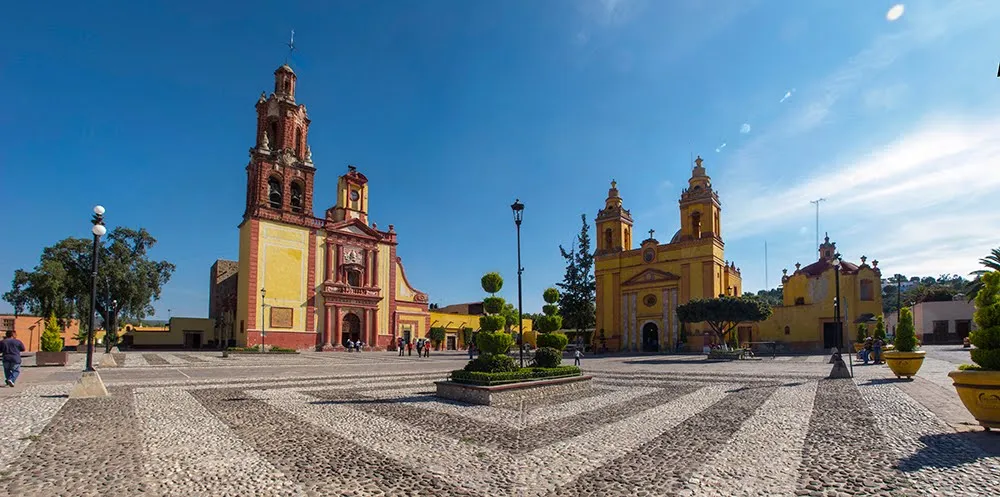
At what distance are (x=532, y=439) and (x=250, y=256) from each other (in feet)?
122

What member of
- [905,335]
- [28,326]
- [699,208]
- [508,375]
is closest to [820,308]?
[699,208]

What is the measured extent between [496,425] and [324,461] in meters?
3.12

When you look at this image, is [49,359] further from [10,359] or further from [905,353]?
[905,353]

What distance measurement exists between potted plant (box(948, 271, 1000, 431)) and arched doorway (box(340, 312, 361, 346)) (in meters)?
42.2

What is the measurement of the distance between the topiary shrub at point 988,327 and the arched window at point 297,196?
43.8m

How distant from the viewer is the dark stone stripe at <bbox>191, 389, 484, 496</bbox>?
16.7 feet

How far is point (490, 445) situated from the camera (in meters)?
6.97

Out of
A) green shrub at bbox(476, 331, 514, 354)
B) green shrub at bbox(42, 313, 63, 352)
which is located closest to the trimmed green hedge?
green shrub at bbox(476, 331, 514, 354)

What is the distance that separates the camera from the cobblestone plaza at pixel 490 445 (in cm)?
519

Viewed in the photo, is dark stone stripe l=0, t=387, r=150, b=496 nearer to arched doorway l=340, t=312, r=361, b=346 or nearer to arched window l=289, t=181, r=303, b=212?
arched doorway l=340, t=312, r=361, b=346

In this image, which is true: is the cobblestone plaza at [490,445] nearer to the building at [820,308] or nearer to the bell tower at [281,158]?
the bell tower at [281,158]

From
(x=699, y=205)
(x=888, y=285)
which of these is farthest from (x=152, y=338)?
(x=888, y=285)

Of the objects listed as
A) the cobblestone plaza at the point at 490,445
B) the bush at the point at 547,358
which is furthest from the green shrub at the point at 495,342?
the cobblestone plaza at the point at 490,445

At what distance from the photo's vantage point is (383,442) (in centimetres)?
710
